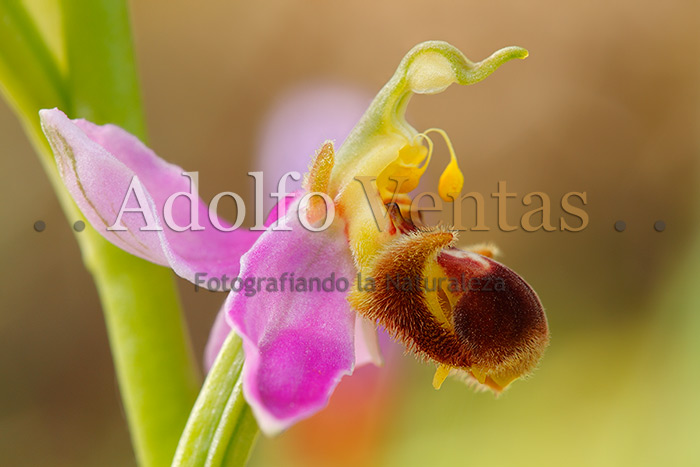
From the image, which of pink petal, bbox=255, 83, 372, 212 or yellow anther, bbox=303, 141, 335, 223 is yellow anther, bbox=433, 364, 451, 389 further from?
pink petal, bbox=255, 83, 372, 212

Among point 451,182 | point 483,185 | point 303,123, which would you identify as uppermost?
point 451,182

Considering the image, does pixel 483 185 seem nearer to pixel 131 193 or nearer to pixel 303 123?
pixel 303 123

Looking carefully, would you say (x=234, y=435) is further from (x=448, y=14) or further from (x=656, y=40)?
(x=656, y=40)

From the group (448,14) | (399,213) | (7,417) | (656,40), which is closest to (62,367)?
(7,417)

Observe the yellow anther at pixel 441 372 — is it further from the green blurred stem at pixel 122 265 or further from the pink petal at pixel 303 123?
the pink petal at pixel 303 123

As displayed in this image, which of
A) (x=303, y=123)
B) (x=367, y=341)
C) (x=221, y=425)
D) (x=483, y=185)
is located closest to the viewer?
(x=221, y=425)

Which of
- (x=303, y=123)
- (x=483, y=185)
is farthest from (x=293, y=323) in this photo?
(x=483, y=185)

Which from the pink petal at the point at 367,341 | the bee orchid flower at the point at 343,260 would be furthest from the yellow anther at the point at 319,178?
the pink petal at the point at 367,341
